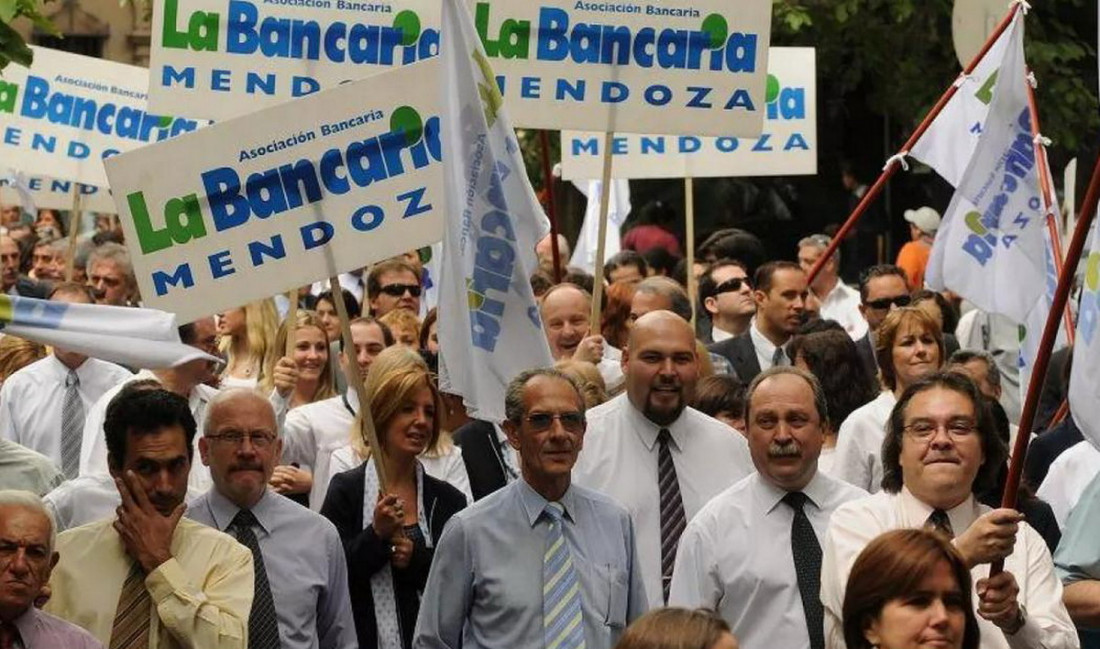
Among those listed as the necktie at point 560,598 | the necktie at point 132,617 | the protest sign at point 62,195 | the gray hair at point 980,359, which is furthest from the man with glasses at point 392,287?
the necktie at point 132,617

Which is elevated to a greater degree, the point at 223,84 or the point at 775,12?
the point at 223,84

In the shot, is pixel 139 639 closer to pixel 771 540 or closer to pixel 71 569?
pixel 71 569

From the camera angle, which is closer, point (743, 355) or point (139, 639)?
point (139, 639)

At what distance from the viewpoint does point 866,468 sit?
10.7m

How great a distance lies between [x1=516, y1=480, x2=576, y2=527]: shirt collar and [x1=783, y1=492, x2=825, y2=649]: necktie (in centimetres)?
64

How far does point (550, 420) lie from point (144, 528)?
1.31 m

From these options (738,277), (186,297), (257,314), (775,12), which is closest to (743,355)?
(738,277)

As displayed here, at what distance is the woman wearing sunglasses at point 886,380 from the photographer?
1064 cm

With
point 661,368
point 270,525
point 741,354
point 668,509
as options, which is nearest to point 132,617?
point 270,525

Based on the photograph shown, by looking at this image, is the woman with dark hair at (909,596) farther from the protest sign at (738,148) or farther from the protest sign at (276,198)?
the protest sign at (738,148)

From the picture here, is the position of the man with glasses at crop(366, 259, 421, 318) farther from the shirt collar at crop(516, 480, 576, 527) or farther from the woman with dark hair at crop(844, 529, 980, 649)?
the woman with dark hair at crop(844, 529, 980, 649)

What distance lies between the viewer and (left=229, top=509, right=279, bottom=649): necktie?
848 cm

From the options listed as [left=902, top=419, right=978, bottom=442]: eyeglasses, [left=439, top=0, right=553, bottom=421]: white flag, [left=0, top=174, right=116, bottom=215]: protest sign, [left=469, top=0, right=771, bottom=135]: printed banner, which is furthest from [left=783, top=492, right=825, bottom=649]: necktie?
[left=0, top=174, right=116, bottom=215]: protest sign

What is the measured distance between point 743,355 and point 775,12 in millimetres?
11030
